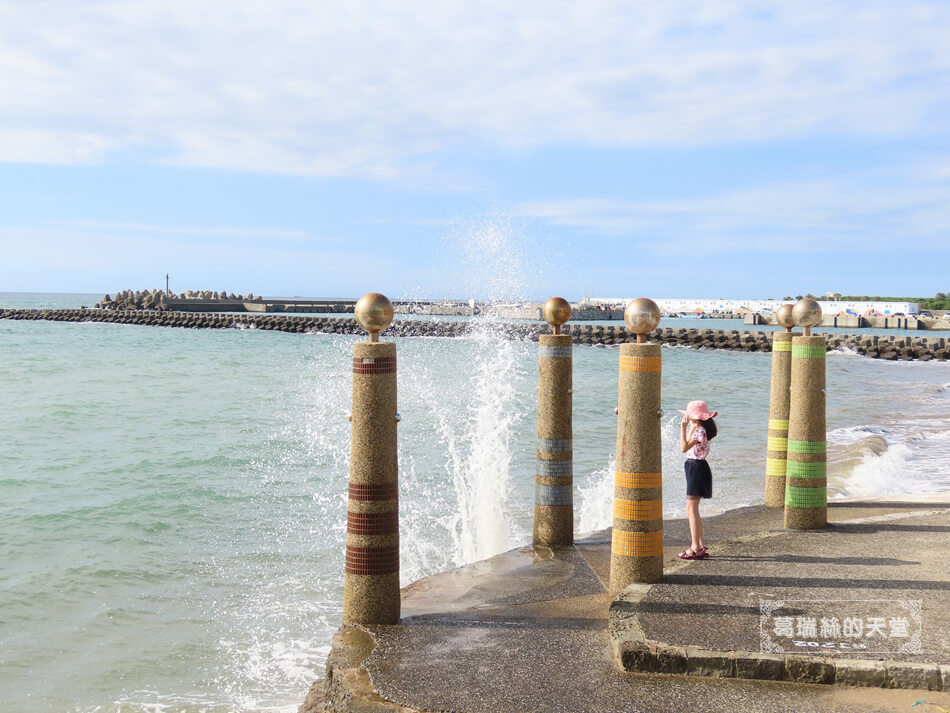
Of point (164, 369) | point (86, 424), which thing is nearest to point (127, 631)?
point (86, 424)

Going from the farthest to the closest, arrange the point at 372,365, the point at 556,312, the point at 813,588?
the point at 556,312, the point at 813,588, the point at 372,365

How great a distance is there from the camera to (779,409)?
28.1 ft

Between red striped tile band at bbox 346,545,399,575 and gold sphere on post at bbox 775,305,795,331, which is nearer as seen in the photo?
red striped tile band at bbox 346,545,399,575

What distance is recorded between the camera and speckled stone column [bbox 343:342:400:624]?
5.21 meters

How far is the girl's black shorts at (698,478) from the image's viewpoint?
21.1 feet

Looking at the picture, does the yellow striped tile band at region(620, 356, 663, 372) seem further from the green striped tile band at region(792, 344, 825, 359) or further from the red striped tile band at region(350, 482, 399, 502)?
the green striped tile band at region(792, 344, 825, 359)

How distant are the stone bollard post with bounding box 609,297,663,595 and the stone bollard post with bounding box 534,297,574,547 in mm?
1358

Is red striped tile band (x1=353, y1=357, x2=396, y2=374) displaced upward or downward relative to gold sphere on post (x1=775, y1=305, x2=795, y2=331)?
downward

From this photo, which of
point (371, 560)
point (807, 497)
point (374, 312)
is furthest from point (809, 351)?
point (371, 560)

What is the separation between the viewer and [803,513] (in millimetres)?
7301

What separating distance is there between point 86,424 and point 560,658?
1782 centimetres

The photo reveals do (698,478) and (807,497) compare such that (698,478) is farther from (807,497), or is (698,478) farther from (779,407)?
(779,407)

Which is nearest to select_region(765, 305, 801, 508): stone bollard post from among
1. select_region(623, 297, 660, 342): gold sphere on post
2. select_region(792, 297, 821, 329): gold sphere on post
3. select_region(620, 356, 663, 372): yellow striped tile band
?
select_region(792, 297, 821, 329): gold sphere on post

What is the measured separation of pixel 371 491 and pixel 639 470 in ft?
5.56
